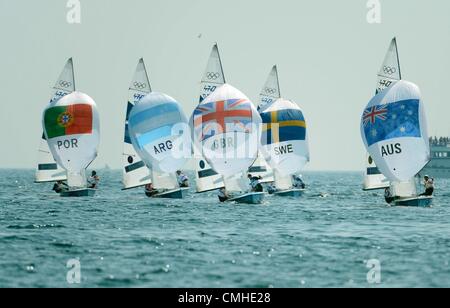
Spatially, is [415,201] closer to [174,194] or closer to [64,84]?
[174,194]

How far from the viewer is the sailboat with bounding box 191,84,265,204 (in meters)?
47.9

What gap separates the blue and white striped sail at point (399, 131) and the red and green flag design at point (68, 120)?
20003 millimetres

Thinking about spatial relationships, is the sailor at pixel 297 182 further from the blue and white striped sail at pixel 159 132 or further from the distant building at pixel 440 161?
the distant building at pixel 440 161

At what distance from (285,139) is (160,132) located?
432 inches

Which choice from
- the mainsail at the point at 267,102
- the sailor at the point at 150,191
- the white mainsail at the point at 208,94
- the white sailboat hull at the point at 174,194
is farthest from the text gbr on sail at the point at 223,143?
the mainsail at the point at 267,102

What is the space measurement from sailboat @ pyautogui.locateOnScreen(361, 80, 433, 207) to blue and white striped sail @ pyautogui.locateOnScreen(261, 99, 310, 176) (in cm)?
1375

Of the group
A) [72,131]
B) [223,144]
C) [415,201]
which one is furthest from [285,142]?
[415,201]

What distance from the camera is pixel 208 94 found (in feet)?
173

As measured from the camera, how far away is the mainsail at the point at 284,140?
6125cm

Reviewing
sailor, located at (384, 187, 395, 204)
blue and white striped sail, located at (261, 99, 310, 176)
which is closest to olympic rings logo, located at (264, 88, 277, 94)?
blue and white striped sail, located at (261, 99, 310, 176)

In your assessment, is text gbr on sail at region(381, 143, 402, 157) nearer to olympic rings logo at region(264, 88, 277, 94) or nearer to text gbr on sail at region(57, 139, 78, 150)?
olympic rings logo at region(264, 88, 277, 94)
